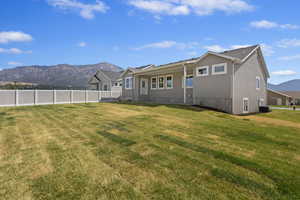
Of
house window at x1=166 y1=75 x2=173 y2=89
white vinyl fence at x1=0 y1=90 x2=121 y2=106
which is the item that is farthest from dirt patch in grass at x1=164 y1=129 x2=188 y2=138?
white vinyl fence at x1=0 y1=90 x2=121 y2=106

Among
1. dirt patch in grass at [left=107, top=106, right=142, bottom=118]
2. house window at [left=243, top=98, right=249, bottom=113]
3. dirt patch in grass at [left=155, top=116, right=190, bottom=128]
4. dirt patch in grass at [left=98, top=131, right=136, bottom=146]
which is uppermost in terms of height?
house window at [left=243, top=98, right=249, bottom=113]

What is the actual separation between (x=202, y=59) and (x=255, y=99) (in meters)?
6.26

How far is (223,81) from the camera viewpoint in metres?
11.5

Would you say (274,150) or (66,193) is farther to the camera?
(274,150)

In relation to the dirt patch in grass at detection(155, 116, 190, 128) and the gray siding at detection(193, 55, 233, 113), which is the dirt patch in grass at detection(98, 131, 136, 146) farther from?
the gray siding at detection(193, 55, 233, 113)

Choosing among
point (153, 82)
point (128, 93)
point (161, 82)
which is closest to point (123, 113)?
point (161, 82)

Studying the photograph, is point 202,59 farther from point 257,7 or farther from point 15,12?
point 15,12

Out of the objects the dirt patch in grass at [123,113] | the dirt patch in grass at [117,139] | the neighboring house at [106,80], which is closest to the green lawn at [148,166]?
the dirt patch in grass at [117,139]

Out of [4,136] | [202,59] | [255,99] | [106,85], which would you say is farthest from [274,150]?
[106,85]

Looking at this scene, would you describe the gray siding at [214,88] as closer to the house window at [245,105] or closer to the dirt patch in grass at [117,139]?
the house window at [245,105]

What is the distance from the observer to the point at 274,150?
3.97 meters

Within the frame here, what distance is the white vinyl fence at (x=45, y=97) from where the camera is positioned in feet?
48.2

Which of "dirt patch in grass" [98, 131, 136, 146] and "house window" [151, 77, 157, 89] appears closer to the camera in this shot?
"dirt patch in grass" [98, 131, 136, 146]

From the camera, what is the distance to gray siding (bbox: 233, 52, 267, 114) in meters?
11.5
